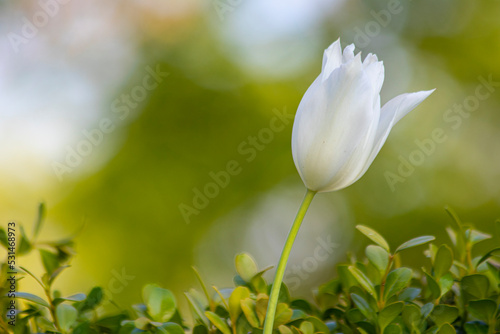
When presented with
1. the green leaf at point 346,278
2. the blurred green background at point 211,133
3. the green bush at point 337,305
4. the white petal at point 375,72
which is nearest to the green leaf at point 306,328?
the green bush at point 337,305

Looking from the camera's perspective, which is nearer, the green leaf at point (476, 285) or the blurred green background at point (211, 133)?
the green leaf at point (476, 285)

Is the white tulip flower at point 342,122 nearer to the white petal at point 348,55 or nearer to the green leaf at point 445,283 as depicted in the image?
the white petal at point 348,55

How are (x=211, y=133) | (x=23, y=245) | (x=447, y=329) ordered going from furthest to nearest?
(x=211, y=133) → (x=23, y=245) → (x=447, y=329)

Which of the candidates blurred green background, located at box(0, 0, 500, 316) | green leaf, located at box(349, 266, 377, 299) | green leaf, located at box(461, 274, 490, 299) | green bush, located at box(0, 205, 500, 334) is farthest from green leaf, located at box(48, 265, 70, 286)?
blurred green background, located at box(0, 0, 500, 316)

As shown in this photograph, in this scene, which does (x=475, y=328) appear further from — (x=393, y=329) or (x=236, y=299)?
(x=236, y=299)

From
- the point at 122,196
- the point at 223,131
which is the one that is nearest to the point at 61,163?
the point at 122,196

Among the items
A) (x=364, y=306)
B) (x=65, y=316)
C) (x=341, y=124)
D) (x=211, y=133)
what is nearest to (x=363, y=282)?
(x=364, y=306)

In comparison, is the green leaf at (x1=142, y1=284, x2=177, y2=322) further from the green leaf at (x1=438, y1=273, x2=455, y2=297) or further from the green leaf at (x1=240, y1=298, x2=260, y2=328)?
the green leaf at (x1=438, y1=273, x2=455, y2=297)
